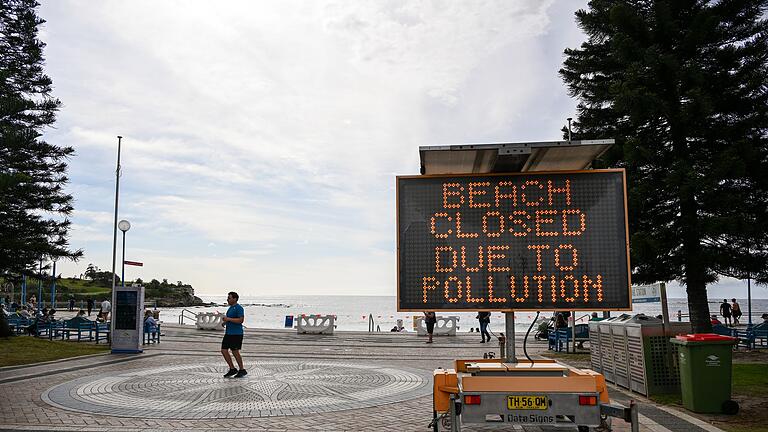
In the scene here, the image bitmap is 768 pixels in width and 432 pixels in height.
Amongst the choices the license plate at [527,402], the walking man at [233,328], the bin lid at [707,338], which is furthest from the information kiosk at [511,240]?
the walking man at [233,328]

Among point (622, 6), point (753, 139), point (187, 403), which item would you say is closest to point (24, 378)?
point (187, 403)

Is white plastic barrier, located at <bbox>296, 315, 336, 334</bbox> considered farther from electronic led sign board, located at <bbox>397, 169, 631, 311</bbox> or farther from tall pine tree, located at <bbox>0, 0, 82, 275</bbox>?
electronic led sign board, located at <bbox>397, 169, 631, 311</bbox>

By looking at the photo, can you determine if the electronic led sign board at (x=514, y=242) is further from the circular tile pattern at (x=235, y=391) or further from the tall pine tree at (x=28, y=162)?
the tall pine tree at (x=28, y=162)

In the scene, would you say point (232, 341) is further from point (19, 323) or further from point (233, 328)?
point (19, 323)

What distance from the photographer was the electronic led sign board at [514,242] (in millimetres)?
6445

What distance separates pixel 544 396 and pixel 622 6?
54.0 ft

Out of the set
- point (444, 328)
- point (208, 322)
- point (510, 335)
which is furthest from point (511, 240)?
point (208, 322)

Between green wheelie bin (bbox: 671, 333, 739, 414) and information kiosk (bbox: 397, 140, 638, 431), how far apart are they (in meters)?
3.42

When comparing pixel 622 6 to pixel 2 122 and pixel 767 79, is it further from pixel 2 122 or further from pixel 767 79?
pixel 2 122

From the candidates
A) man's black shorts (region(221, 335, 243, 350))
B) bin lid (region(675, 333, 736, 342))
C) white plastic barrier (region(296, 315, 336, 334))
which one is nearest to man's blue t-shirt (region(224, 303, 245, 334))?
man's black shorts (region(221, 335, 243, 350))

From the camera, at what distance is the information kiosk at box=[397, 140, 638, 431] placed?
643 centimetres

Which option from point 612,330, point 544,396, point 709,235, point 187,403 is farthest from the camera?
point 709,235

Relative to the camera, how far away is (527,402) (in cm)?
570

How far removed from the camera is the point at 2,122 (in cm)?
2302
